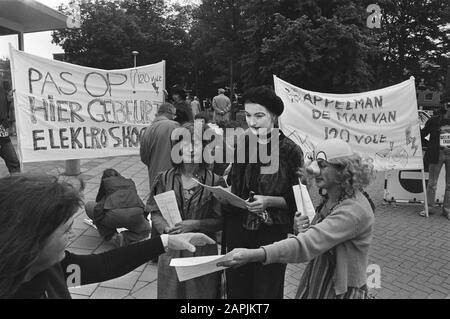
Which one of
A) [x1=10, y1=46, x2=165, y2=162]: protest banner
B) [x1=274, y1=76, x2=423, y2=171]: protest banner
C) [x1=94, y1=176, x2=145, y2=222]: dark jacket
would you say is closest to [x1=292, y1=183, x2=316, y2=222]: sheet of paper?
[x1=94, y1=176, x2=145, y2=222]: dark jacket

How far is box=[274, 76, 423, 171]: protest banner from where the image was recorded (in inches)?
204

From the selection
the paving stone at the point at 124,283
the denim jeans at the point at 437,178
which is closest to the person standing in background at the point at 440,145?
the denim jeans at the point at 437,178

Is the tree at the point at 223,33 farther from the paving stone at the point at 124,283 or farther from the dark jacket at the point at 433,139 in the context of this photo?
the paving stone at the point at 124,283

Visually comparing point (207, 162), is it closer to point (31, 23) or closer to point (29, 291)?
point (29, 291)

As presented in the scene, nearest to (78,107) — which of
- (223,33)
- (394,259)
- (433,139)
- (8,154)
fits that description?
(8,154)

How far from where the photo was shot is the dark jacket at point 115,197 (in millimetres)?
4055

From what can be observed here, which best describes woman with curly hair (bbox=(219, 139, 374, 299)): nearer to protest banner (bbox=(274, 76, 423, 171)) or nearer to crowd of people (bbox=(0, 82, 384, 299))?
crowd of people (bbox=(0, 82, 384, 299))

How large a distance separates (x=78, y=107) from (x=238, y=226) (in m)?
3.22

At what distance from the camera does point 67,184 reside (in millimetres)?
1243

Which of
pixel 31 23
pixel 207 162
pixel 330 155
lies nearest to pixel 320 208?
pixel 330 155

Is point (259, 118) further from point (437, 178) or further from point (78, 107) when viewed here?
point (437, 178)

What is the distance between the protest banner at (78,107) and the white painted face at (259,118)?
2941 millimetres

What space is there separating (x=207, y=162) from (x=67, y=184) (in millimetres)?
1390

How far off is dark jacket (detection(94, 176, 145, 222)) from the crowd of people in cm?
163
